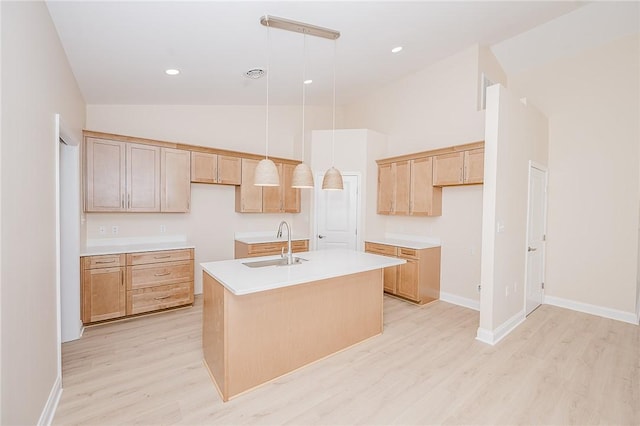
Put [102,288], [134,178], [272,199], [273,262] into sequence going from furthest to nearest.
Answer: [272,199] → [134,178] → [102,288] → [273,262]

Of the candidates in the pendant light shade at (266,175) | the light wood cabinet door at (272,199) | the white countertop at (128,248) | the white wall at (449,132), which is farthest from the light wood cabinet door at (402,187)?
the white countertop at (128,248)

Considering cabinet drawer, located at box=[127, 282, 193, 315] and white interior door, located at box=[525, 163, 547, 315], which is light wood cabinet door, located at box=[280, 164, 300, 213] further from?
white interior door, located at box=[525, 163, 547, 315]

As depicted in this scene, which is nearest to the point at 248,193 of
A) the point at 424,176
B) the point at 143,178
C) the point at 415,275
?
the point at 143,178

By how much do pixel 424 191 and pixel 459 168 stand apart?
639mm

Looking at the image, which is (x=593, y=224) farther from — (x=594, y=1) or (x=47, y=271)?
(x=47, y=271)

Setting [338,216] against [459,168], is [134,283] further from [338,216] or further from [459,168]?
[459,168]

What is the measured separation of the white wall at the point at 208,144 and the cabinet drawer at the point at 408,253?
5.76 ft

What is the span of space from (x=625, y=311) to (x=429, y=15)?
14.7 feet

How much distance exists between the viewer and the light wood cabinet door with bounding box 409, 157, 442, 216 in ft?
14.9

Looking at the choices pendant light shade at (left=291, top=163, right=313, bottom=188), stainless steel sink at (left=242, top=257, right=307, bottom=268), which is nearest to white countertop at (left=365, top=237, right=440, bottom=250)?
stainless steel sink at (left=242, top=257, right=307, bottom=268)

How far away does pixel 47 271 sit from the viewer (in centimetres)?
214

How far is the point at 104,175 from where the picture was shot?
3754 millimetres

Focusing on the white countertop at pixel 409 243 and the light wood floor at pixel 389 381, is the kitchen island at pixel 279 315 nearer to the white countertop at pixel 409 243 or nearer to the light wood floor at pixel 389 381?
the light wood floor at pixel 389 381

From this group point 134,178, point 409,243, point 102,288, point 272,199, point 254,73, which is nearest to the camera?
point 102,288
